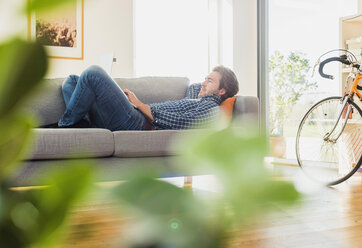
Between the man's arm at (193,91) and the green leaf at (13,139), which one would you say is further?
the man's arm at (193,91)

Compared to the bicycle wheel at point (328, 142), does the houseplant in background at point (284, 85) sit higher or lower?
higher

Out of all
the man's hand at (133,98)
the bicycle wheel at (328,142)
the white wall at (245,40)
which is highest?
the white wall at (245,40)

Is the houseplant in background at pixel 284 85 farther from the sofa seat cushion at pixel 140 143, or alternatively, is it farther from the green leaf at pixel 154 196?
the green leaf at pixel 154 196

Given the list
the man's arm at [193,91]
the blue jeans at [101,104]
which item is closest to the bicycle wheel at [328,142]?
the man's arm at [193,91]

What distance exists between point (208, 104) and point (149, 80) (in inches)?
20.8

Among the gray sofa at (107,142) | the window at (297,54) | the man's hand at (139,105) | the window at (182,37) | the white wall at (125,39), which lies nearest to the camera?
the gray sofa at (107,142)

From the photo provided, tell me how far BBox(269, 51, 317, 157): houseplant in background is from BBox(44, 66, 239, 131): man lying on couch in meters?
1.45

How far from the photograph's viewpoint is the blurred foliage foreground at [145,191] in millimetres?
81

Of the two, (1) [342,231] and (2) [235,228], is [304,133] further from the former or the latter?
(2) [235,228]

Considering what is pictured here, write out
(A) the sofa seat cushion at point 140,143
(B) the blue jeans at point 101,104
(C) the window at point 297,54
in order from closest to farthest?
(A) the sofa seat cushion at point 140,143 < (B) the blue jeans at point 101,104 < (C) the window at point 297,54

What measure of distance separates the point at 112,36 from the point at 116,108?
230 cm

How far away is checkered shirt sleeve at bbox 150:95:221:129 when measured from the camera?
2193mm

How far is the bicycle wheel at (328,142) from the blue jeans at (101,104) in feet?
4.04

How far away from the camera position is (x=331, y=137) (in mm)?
2600
